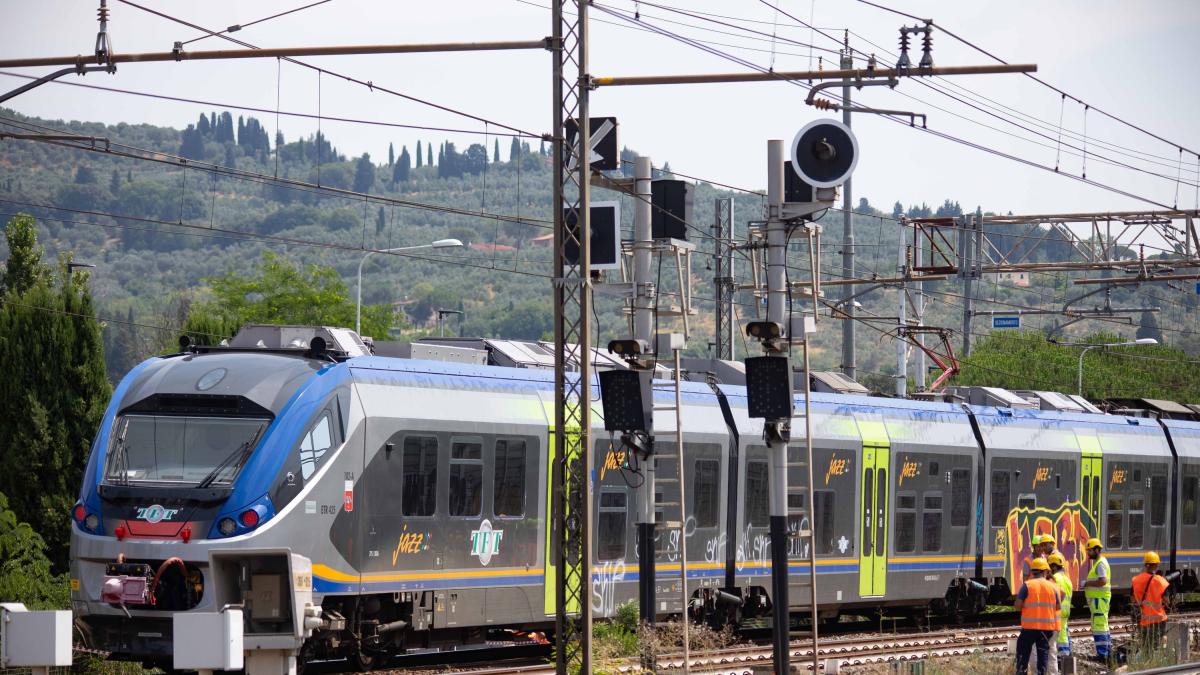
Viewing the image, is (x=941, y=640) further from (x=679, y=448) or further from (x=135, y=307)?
(x=135, y=307)

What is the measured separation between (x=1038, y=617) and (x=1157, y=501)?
55.4 feet

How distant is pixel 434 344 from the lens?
67.6ft

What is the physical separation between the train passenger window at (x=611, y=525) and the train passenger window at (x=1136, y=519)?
47.4 ft

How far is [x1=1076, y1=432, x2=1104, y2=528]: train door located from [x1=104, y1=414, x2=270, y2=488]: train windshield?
61.5ft

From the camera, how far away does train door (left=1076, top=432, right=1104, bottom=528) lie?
30.8 metres

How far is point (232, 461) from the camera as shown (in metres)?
17.0

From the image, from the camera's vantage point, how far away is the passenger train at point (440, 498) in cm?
1672

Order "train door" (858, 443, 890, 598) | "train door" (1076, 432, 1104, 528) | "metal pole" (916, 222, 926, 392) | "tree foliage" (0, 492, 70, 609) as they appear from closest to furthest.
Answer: "tree foliage" (0, 492, 70, 609) < "train door" (858, 443, 890, 598) < "train door" (1076, 432, 1104, 528) < "metal pole" (916, 222, 926, 392)

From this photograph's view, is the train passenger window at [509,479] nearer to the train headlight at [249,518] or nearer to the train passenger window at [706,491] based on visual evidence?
the train passenger window at [706,491]

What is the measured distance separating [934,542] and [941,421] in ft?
6.82

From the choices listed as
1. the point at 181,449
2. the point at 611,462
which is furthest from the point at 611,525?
the point at 181,449

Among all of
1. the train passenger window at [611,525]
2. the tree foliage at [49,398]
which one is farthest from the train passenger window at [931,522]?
the tree foliage at [49,398]

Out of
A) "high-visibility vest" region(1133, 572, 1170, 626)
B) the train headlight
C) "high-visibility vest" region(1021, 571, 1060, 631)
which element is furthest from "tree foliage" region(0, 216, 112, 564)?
"high-visibility vest" region(1021, 571, 1060, 631)

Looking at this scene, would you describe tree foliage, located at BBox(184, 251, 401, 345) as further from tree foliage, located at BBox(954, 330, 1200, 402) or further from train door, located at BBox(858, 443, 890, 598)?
tree foliage, located at BBox(954, 330, 1200, 402)
